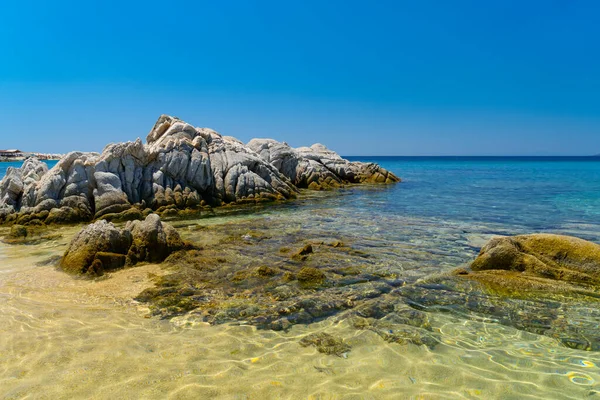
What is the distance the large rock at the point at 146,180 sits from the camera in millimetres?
19328

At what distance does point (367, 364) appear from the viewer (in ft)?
A: 18.4

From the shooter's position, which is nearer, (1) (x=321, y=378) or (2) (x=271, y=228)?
(1) (x=321, y=378)

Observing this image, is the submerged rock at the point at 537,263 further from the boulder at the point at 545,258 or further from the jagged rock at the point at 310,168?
the jagged rock at the point at 310,168

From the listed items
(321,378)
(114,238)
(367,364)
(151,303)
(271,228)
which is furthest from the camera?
(271,228)

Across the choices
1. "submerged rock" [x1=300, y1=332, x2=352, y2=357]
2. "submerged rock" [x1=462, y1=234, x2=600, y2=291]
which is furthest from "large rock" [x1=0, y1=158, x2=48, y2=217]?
"submerged rock" [x1=462, y1=234, x2=600, y2=291]

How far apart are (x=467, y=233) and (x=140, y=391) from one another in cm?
1387

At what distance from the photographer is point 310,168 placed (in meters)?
39.1

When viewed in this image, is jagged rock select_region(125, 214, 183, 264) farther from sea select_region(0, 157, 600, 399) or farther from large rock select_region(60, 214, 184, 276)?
sea select_region(0, 157, 600, 399)

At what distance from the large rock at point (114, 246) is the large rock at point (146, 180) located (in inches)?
353

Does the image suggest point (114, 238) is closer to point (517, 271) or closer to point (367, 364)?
point (367, 364)

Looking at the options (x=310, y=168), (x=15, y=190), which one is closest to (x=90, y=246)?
(x=15, y=190)

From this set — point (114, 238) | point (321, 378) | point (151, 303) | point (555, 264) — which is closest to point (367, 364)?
point (321, 378)

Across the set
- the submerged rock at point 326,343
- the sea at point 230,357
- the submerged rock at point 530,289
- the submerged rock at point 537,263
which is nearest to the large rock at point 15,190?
the sea at point 230,357

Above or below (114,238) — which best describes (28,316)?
below
